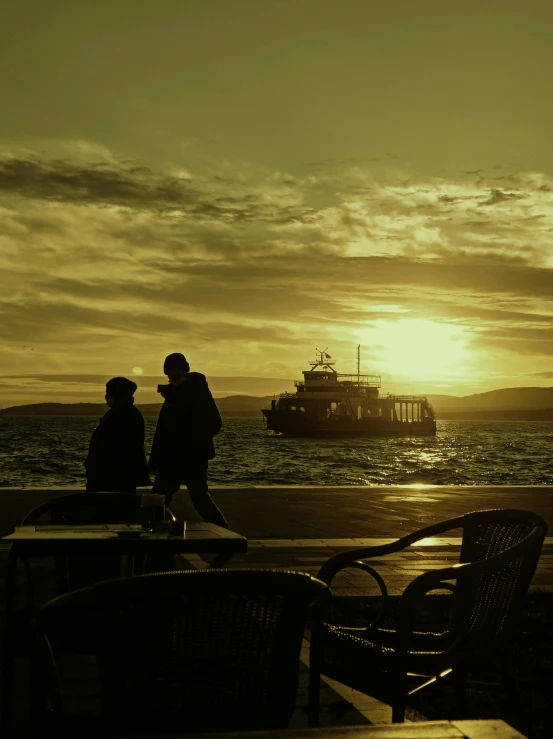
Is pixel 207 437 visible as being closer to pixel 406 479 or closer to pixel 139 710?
pixel 139 710

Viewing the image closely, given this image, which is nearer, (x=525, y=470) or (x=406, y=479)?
(x=406, y=479)

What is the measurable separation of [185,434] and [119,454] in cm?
146

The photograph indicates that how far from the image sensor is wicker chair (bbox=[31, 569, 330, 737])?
2094mm

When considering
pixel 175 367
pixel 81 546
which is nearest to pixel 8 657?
pixel 81 546

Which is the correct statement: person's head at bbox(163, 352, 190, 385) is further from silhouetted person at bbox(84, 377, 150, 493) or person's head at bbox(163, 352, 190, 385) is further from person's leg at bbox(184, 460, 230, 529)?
silhouetted person at bbox(84, 377, 150, 493)

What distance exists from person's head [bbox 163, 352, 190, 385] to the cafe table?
2.83m

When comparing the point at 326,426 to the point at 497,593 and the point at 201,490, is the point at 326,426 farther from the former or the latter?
the point at 497,593

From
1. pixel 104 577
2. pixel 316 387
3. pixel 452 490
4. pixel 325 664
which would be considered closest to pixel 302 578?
pixel 325 664

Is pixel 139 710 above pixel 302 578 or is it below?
below

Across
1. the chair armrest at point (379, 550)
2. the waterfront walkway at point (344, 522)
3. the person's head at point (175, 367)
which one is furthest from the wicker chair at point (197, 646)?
the person's head at point (175, 367)

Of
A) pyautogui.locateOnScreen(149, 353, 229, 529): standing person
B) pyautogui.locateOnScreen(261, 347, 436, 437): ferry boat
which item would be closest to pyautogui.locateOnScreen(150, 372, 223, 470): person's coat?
pyautogui.locateOnScreen(149, 353, 229, 529): standing person

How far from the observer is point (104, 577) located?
13.2 ft

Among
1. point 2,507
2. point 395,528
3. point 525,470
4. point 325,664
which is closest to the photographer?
point 325,664

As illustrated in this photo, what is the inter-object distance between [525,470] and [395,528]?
4461 centimetres
